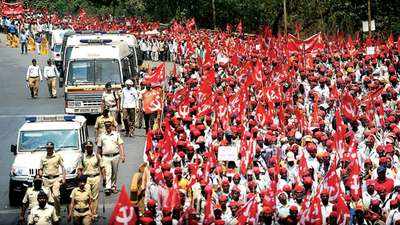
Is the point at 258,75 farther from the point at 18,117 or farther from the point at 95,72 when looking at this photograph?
the point at 18,117

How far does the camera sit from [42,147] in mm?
16859

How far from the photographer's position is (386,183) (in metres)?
13.5

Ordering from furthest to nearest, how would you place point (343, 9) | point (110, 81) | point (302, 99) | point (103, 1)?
point (103, 1), point (343, 9), point (110, 81), point (302, 99)

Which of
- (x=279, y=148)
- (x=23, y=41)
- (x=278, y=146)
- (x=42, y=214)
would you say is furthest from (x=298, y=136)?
(x=23, y=41)

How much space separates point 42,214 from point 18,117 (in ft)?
47.4

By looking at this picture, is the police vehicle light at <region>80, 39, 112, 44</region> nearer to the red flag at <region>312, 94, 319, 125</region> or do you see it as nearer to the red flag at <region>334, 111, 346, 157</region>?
the red flag at <region>312, 94, 319, 125</region>

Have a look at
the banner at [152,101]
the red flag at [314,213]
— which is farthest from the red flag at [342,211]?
the banner at [152,101]

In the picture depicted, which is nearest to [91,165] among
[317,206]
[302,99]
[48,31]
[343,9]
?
[317,206]

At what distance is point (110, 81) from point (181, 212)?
473 inches

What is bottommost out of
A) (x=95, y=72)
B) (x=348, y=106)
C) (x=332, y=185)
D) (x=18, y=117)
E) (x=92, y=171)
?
(x=18, y=117)

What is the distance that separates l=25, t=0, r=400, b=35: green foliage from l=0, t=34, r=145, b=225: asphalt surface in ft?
32.0

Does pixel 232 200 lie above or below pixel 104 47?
below

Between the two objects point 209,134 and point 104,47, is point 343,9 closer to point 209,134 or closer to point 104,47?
point 104,47

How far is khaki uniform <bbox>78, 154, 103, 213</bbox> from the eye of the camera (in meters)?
15.0
